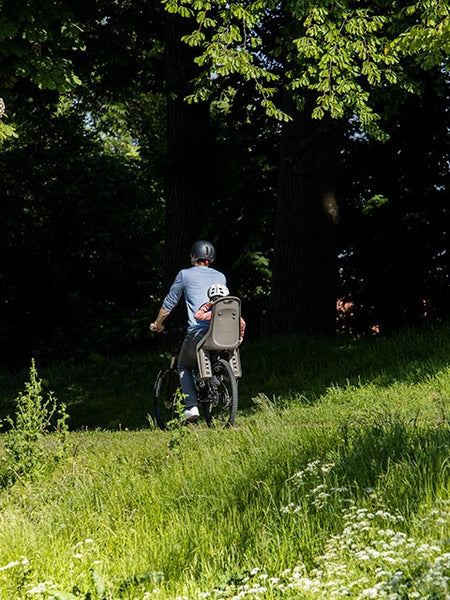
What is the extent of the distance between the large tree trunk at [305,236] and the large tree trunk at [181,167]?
5.57 ft

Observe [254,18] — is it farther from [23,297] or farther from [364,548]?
[23,297]

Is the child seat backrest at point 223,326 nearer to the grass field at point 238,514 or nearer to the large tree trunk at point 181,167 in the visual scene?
the grass field at point 238,514

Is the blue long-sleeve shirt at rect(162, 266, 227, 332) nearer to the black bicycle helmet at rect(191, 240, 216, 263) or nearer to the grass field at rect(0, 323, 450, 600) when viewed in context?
the black bicycle helmet at rect(191, 240, 216, 263)

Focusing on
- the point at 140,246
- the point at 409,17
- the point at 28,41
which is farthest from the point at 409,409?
the point at 140,246

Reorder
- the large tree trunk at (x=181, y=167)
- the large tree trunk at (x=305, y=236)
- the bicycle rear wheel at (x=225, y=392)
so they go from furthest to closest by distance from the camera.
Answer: the large tree trunk at (x=181, y=167) < the large tree trunk at (x=305, y=236) < the bicycle rear wheel at (x=225, y=392)

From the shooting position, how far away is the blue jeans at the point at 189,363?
977 cm

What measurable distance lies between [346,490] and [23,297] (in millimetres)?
17724

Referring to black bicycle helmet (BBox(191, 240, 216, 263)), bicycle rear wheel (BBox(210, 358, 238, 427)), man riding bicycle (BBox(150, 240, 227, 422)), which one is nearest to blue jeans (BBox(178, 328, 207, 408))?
man riding bicycle (BBox(150, 240, 227, 422))

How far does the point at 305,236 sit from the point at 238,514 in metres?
9.39

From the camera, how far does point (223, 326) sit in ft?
31.4

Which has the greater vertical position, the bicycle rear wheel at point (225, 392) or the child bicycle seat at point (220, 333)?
the child bicycle seat at point (220, 333)

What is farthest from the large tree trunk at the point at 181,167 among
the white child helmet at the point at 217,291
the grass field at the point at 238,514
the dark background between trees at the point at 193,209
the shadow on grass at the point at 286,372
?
the grass field at the point at 238,514

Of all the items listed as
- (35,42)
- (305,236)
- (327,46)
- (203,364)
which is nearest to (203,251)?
(203,364)

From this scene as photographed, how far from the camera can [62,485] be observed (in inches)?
293
